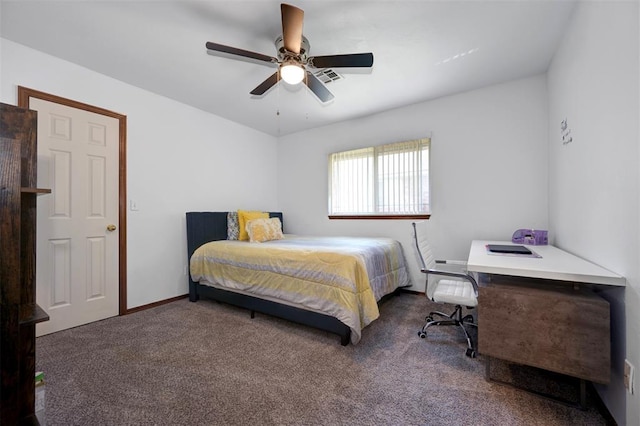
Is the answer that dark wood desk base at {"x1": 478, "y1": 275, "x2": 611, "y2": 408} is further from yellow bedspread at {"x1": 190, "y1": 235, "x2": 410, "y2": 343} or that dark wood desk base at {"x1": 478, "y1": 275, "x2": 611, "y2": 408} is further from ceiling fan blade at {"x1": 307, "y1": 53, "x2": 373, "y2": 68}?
ceiling fan blade at {"x1": 307, "y1": 53, "x2": 373, "y2": 68}

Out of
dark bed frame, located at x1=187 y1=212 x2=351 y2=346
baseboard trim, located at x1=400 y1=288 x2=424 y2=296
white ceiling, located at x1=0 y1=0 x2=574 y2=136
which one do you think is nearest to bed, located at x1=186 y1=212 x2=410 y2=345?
dark bed frame, located at x1=187 y1=212 x2=351 y2=346

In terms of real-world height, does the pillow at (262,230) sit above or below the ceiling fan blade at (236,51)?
below

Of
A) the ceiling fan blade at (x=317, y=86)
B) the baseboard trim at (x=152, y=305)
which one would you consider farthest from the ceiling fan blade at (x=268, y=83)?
the baseboard trim at (x=152, y=305)

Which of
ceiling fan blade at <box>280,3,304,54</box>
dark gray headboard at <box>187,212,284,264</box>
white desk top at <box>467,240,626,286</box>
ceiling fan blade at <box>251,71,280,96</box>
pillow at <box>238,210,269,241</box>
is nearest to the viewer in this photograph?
white desk top at <box>467,240,626,286</box>

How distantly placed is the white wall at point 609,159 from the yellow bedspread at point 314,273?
1.35 meters

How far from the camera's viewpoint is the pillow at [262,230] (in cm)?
338

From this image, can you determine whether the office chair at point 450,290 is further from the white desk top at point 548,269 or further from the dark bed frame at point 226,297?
the dark bed frame at point 226,297

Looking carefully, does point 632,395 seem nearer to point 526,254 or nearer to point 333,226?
point 526,254

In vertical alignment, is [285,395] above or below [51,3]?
below

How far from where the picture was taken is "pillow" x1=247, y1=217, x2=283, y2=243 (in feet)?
11.1

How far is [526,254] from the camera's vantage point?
1854mm

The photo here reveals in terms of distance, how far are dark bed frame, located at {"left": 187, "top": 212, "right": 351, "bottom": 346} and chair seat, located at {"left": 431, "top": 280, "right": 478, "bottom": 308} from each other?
78cm

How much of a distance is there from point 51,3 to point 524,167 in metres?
4.35

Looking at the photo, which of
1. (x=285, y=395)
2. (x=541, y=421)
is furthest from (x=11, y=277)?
(x=541, y=421)
